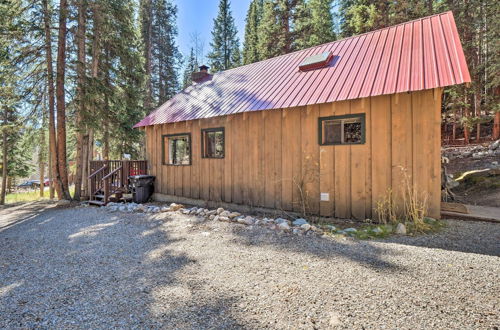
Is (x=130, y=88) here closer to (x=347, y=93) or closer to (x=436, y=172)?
(x=347, y=93)

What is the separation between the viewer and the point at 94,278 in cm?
293

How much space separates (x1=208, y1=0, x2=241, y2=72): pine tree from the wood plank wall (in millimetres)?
19094

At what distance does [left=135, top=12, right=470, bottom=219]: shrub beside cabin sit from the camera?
466 cm

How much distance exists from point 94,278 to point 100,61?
11.2 meters

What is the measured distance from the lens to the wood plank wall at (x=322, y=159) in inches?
183

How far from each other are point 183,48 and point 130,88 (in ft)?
51.3

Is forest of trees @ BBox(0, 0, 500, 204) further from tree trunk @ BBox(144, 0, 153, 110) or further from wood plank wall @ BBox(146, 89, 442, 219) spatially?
wood plank wall @ BBox(146, 89, 442, 219)

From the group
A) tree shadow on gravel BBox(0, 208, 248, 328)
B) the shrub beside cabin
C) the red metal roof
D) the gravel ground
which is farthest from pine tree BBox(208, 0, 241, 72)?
the gravel ground

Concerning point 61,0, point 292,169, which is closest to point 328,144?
point 292,169

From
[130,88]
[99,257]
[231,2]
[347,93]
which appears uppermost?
[231,2]

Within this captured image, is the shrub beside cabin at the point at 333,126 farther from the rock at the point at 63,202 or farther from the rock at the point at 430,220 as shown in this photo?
the rock at the point at 63,202

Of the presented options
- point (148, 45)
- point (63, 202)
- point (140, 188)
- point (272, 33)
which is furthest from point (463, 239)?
point (148, 45)

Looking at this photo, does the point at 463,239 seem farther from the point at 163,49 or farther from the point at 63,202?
the point at 163,49

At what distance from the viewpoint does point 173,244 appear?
13.3 ft
